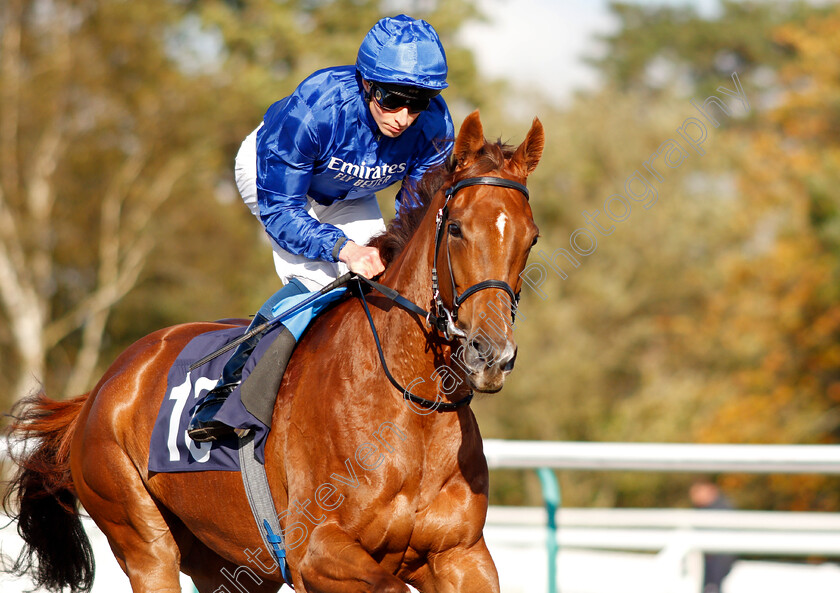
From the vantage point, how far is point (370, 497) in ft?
8.81

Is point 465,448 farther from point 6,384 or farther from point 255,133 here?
point 6,384

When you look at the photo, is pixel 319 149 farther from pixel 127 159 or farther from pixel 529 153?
pixel 127 159

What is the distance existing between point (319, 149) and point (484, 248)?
927 mm

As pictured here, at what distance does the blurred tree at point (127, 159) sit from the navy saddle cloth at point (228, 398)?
13351 millimetres

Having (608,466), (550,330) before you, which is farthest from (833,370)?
(608,466)

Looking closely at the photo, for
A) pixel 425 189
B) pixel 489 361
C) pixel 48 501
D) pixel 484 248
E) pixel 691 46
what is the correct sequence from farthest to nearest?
pixel 691 46, pixel 48 501, pixel 425 189, pixel 484 248, pixel 489 361

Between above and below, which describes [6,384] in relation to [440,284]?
above

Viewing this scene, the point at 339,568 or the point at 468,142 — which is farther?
the point at 468,142

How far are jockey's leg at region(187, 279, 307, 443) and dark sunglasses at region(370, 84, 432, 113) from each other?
807 mm

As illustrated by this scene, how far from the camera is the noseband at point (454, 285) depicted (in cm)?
246

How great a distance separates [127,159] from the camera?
708 inches

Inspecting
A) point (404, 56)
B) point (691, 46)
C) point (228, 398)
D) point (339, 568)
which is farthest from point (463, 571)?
point (691, 46)

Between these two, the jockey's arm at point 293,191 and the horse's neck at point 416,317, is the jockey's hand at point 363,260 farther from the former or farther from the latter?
the horse's neck at point 416,317

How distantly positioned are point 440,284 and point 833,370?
15.7 metres
